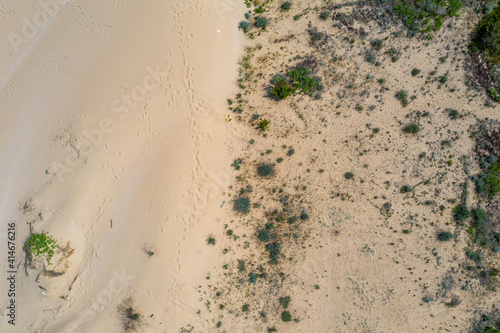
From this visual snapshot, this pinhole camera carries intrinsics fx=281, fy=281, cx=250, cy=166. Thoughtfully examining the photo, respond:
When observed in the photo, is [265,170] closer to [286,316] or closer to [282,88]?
[282,88]

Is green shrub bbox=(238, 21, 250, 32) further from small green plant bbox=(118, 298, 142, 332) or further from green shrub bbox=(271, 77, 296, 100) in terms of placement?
small green plant bbox=(118, 298, 142, 332)

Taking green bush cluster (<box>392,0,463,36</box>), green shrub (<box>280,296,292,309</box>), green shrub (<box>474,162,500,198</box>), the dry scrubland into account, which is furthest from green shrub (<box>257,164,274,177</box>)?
green shrub (<box>474,162,500,198</box>)

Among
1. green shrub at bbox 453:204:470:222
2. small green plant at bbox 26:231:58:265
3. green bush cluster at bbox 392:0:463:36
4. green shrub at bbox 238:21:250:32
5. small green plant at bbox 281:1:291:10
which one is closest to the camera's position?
small green plant at bbox 26:231:58:265

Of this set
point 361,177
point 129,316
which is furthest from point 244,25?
point 129,316

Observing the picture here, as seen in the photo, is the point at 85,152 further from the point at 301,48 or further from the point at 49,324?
the point at 301,48

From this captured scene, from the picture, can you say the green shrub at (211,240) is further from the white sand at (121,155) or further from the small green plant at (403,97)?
the small green plant at (403,97)

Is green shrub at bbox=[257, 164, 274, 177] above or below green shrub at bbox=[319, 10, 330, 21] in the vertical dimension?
below

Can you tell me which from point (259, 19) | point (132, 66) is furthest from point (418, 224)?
point (132, 66)
